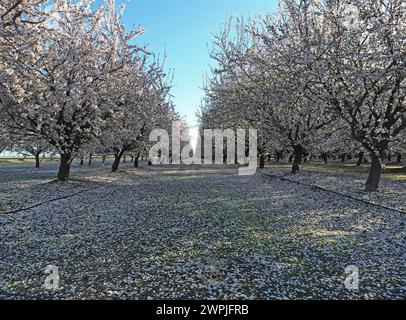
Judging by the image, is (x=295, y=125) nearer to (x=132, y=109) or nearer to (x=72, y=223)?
(x=132, y=109)

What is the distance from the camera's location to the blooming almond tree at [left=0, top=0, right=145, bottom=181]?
22.8 meters

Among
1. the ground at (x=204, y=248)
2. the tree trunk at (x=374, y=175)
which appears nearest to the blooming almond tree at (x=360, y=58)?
the tree trunk at (x=374, y=175)

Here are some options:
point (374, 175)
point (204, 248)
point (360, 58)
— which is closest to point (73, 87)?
point (204, 248)

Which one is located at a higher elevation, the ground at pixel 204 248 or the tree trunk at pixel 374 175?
the tree trunk at pixel 374 175

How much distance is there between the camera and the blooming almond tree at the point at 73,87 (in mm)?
22812

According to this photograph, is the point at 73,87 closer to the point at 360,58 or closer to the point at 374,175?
the point at 360,58

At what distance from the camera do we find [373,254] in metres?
9.81

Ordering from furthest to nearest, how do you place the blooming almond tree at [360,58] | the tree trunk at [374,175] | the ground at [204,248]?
the tree trunk at [374,175] → the blooming almond tree at [360,58] → the ground at [204,248]

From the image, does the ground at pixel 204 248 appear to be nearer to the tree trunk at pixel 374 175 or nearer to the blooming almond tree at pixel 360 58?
the tree trunk at pixel 374 175

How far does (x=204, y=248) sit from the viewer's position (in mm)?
10469

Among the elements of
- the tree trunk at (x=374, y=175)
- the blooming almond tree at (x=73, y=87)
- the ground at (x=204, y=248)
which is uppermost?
the blooming almond tree at (x=73, y=87)

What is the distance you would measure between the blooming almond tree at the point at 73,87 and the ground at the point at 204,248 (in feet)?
24.5

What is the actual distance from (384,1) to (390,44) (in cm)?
316
